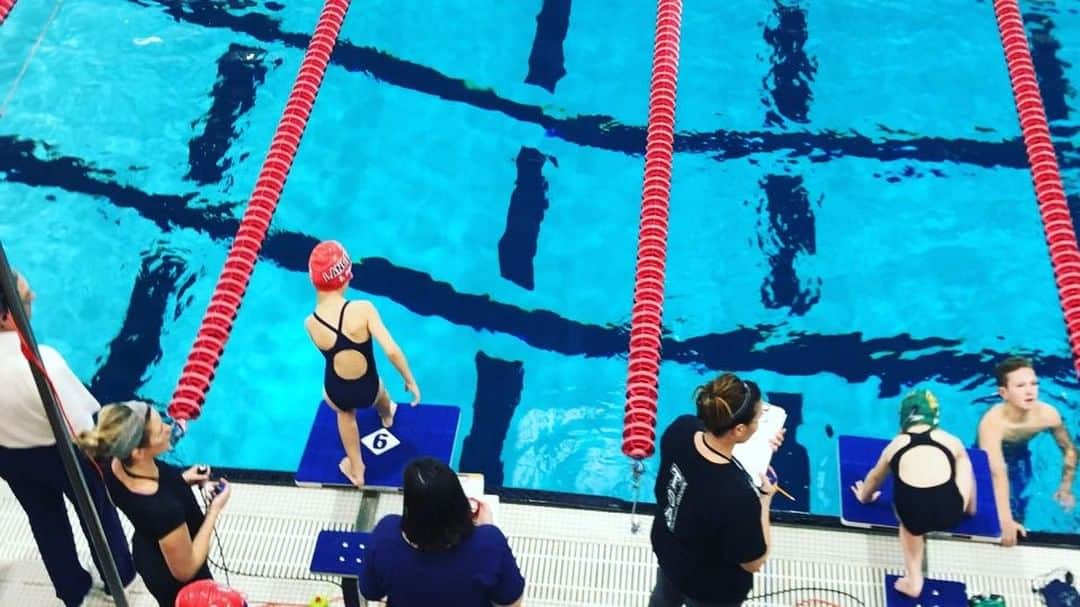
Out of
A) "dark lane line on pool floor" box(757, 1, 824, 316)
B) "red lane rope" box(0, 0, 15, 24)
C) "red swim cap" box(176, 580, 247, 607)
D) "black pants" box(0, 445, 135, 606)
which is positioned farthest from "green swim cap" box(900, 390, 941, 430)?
"red lane rope" box(0, 0, 15, 24)

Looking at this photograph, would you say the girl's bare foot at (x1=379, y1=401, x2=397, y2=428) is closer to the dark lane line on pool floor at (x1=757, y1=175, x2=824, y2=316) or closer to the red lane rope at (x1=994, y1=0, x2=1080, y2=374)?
the dark lane line on pool floor at (x1=757, y1=175, x2=824, y2=316)

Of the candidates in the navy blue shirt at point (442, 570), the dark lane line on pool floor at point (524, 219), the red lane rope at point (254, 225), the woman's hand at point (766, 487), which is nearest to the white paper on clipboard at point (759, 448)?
the woman's hand at point (766, 487)

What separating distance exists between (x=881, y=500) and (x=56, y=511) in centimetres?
314

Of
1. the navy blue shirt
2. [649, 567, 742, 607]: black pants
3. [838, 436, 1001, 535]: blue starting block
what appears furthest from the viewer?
[838, 436, 1001, 535]: blue starting block

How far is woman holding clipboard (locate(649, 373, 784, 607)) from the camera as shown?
278cm

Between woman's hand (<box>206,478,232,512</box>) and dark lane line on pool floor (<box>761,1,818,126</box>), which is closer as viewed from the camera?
woman's hand (<box>206,478,232,512</box>)

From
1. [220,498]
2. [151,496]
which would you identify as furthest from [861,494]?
[151,496]

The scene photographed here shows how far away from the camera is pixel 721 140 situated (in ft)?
21.5

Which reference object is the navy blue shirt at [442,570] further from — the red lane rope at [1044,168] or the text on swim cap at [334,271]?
the red lane rope at [1044,168]

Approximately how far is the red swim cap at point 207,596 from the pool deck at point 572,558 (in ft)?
3.94

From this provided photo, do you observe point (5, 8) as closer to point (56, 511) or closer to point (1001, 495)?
point (56, 511)

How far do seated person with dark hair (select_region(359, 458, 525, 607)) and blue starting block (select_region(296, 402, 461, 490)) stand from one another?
59.8 inches

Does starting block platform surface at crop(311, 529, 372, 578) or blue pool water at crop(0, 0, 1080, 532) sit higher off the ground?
blue pool water at crop(0, 0, 1080, 532)

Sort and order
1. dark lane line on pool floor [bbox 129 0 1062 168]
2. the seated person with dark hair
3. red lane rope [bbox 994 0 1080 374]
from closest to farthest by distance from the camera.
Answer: the seated person with dark hair < red lane rope [bbox 994 0 1080 374] < dark lane line on pool floor [bbox 129 0 1062 168]
